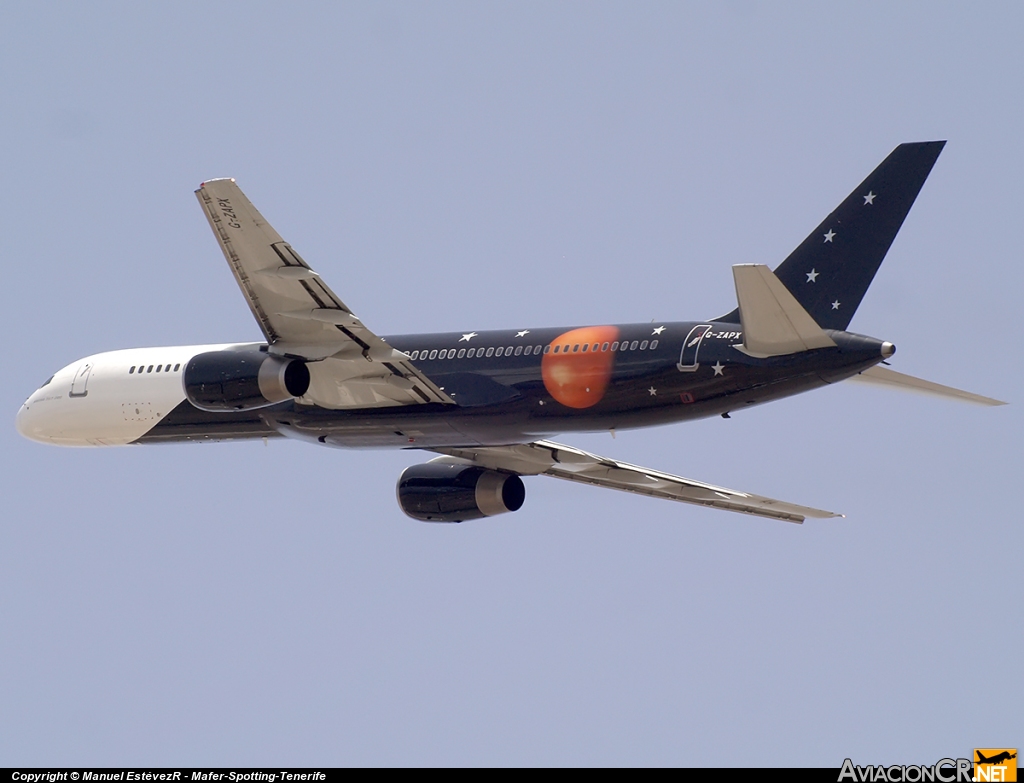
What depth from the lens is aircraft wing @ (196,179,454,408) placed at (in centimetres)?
3203

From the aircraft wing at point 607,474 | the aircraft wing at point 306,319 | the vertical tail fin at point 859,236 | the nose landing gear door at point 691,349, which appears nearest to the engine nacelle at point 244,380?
the aircraft wing at point 306,319

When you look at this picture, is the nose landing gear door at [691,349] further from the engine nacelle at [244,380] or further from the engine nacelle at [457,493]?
the engine nacelle at [457,493]

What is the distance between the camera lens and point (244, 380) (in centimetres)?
3447

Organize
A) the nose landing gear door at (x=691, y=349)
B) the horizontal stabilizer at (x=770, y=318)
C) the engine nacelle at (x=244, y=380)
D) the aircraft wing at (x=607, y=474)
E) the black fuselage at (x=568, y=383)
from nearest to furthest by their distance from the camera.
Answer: the horizontal stabilizer at (x=770, y=318) < the black fuselage at (x=568, y=383) < the nose landing gear door at (x=691, y=349) < the engine nacelle at (x=244, y=380) < the aircraft wing at (x=607, y=474)

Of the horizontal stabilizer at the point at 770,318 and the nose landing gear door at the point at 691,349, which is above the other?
the nose landing gear door at the point at 691,349

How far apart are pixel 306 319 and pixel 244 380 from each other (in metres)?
1.93

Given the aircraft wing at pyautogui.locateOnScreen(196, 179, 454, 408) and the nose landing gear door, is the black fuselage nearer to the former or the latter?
the nose landing gear door

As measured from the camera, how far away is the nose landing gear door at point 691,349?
33.0 meters

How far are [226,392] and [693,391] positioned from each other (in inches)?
376

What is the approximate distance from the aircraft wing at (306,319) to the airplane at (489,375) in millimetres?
40

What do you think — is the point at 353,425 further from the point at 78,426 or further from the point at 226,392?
the point at 78,426

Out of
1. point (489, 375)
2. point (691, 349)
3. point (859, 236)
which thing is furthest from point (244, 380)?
point (859, 236)

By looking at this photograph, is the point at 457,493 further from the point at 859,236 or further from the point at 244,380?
the point at 859,236

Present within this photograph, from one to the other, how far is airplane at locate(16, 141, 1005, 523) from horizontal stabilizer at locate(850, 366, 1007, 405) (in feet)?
0.13
